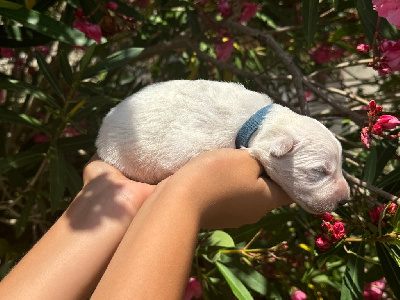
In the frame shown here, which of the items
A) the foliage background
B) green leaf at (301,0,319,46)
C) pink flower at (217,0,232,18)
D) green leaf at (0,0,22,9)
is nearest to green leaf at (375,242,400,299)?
the foliage background

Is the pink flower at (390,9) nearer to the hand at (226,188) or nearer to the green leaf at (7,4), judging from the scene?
the hand at (226,188)

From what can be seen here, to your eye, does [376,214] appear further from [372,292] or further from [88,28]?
[88,28]

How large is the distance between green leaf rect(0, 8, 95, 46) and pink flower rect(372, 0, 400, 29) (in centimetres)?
76

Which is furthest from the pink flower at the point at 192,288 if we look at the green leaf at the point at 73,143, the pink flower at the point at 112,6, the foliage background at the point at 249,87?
the pink flower at the point at 112,6

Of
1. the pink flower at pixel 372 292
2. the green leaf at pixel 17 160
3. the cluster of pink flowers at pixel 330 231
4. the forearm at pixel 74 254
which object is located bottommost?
the pink flower at pixel 372 292

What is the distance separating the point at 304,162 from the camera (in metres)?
0.88

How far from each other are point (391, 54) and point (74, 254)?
0.91 meters

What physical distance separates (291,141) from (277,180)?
0.09 meters

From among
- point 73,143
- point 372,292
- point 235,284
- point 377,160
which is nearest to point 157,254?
point 235,284

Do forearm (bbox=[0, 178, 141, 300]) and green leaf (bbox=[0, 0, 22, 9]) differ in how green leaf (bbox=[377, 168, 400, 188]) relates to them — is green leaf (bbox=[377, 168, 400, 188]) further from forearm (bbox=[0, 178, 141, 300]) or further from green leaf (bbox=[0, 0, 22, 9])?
green leaf (bbox=[0, 0, 22, 9])

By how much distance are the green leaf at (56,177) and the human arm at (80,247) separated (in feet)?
1.21

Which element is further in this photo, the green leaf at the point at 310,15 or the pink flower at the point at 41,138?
the pink flower at the point at 41,138

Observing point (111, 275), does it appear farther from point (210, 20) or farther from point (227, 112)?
point (210, 20)

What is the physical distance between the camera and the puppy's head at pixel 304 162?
34.7 inches
